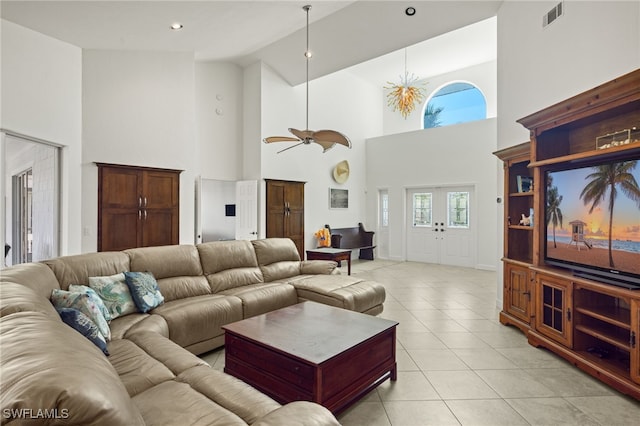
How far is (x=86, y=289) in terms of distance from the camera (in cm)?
250

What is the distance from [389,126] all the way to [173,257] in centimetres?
798

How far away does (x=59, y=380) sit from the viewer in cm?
79

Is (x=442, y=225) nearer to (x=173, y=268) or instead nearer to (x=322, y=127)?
(x=322, y=127)

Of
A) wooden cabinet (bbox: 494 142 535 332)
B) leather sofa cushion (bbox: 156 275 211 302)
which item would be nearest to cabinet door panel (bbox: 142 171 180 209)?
leather sofa cushion (bbox: 156 275 211 302)

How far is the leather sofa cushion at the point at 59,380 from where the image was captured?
75 centimetres

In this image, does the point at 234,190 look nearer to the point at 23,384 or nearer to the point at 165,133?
the point at 165,133

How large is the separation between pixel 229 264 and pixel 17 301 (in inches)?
95.7

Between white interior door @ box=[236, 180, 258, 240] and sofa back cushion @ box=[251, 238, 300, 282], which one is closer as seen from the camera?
sofa back cushion @ box=[251, 238, 300, 282]

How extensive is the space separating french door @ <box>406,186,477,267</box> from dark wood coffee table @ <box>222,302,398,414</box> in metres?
5.73

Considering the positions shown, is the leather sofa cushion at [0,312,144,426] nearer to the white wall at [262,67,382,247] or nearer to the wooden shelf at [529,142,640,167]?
the wooden shelf at [529,142,640,167]

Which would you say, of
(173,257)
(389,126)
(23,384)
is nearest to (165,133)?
(173,257)

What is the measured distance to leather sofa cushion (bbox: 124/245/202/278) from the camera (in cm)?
321

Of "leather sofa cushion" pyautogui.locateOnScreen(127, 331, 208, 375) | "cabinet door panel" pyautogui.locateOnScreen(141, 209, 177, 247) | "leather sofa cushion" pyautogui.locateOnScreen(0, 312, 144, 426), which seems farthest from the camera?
"cabinet door panel" pyautogui.locateOnScreen(141, 209, 177, 247)

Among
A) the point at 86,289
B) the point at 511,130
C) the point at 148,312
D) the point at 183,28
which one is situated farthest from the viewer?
the point at 183,28
